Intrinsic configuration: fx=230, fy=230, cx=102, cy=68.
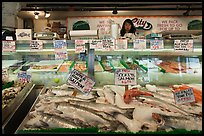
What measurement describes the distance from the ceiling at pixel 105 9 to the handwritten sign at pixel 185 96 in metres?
5.70

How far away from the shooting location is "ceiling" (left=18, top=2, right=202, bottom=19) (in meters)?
7.20

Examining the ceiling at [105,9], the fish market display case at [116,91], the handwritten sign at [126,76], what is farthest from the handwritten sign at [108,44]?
the ceiling at [105,9]

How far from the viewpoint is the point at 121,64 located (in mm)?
2445

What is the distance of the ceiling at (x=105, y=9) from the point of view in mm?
7203

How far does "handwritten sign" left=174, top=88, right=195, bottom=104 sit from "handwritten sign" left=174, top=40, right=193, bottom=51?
52cm

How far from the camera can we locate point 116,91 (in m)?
2.04

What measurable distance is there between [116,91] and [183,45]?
71cm

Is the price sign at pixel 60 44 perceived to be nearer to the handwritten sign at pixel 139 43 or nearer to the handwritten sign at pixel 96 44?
the handwritten sign at pixel 96 44

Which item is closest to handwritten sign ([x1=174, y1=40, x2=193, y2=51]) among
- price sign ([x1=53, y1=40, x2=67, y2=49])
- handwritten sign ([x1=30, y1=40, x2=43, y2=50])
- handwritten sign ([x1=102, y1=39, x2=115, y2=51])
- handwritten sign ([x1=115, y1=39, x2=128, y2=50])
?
handwritten sign ([x1=115, y1=39, x2=128, y2=50])

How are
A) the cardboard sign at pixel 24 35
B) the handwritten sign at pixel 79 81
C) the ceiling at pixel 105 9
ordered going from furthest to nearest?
the ceiling at pixel 105 9 → the cardboard sign at pixel 24 35 → the handwritten sign at pixel 79 81

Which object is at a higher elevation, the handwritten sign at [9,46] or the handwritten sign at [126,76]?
the handwritten sign at [9,46]

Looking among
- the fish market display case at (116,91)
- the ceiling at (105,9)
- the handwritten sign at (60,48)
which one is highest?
the ceiling at (105,9)

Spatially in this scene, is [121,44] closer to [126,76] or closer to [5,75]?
[126,76]

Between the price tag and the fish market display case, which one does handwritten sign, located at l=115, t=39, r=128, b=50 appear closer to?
the fish market display case
